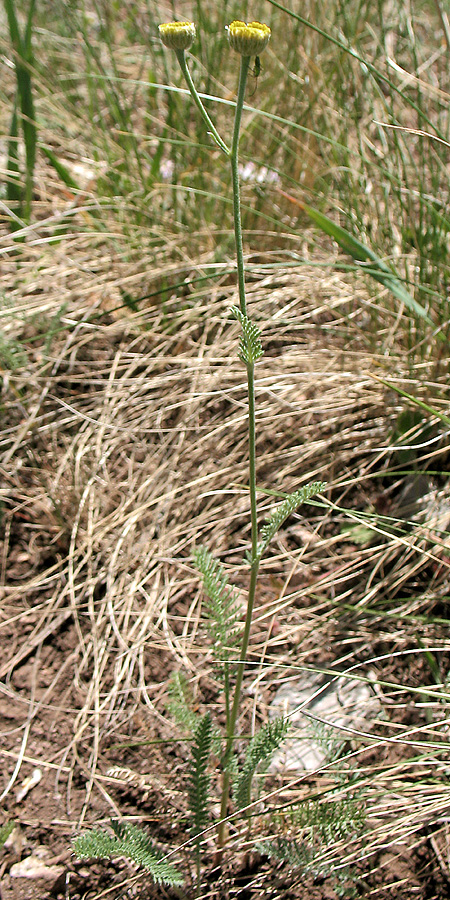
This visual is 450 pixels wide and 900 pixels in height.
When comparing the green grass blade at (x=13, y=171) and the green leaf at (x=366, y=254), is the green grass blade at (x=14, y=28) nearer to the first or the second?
the green grass blade at (x=13, y=171)

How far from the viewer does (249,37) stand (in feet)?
2.39

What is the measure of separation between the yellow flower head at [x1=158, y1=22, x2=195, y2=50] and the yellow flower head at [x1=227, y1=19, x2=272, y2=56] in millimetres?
62

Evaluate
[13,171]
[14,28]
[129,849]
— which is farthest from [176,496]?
[14,28]

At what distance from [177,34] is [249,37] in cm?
9

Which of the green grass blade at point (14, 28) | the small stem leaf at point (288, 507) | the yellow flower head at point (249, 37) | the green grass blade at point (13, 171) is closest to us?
the yellow flower head at point (249, 37)

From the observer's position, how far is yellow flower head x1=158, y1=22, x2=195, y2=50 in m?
0.77

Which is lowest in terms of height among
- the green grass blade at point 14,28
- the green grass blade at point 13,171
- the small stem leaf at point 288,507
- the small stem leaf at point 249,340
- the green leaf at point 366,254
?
the small stem leaf at point 288,507

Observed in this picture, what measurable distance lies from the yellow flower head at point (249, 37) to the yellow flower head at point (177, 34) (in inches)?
2.4

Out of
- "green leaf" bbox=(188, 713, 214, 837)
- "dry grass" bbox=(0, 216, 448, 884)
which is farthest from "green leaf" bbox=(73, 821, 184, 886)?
"dry grass" bbox=(0, 216, 448, 884)

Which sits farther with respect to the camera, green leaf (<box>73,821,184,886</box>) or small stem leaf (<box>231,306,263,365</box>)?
green leaf (<box>73,821,184,886</box>)

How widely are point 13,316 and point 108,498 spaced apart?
1.77 ft

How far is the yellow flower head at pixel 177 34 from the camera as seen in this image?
2.53 ft

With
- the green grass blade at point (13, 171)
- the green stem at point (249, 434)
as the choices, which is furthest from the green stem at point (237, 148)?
the green grass blade at point (13, 171)

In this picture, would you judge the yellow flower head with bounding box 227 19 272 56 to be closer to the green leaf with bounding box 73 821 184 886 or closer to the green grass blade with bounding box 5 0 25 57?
the green leaf with bounding box 73 821 184 886
